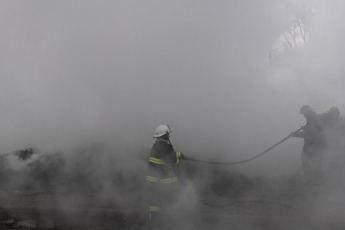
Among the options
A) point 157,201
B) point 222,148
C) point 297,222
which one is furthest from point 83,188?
point 297,222

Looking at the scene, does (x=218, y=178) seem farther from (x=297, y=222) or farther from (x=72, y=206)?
(x=72, y=206)

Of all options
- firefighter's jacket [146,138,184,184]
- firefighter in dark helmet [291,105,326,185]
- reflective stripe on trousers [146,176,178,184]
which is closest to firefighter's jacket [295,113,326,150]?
firefighter in dark helmet [291,105,326,185]

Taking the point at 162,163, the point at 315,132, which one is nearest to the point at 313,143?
the point at 315,132

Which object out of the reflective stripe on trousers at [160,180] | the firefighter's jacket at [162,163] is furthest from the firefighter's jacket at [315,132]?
the reflective stripe on trousers at [160,180]

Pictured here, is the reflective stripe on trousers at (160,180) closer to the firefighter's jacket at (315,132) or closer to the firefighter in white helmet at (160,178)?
the firefighter in white helmet at (160,178)

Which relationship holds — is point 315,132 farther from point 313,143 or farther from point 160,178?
point 160,178

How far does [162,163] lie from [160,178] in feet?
0.71

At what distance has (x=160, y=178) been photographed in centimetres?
398

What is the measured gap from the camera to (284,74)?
329 inches

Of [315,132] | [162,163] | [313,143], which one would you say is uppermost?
[315,132]

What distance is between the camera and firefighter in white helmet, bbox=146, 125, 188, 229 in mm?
3936

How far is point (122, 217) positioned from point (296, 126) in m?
4.77

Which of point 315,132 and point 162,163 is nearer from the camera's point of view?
point 162,163

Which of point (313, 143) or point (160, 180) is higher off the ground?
point (313, 143)
